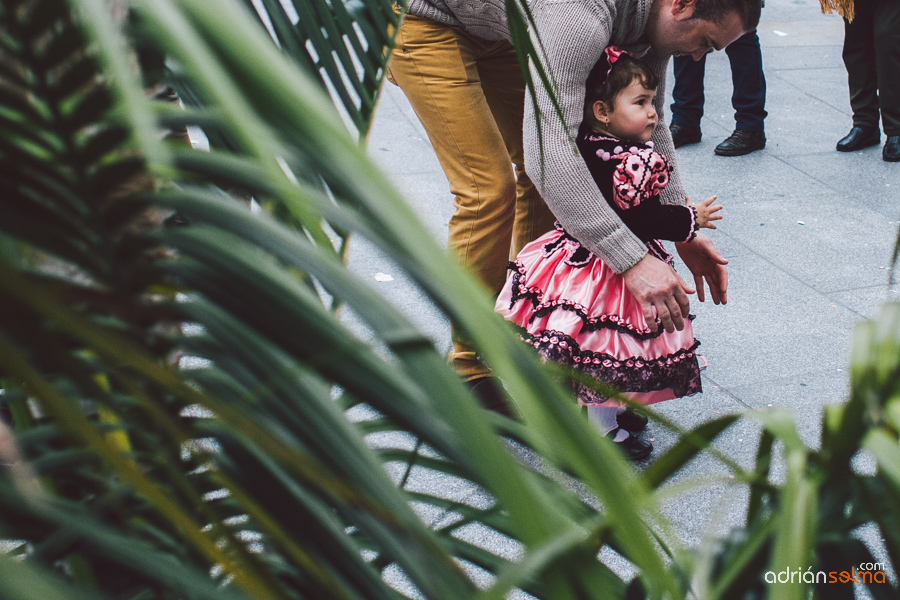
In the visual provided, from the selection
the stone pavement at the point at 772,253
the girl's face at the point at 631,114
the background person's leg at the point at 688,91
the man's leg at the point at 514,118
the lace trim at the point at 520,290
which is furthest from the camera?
the background person's leg at the point at 688,91

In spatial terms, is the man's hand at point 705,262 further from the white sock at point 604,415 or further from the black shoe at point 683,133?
the black shoe at point 683,133

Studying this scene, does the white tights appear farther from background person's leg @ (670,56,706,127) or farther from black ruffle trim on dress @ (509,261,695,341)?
background person's leg @ (670,56,706,127)

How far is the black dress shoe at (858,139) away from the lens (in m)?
4.61

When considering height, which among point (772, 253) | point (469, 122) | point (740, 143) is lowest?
point (772, 253)

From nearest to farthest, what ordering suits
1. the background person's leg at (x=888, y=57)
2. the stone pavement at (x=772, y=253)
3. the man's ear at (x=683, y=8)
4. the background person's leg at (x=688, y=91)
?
the man's ear at (x=683, y=8) → the stone pavement at (x=772, y=253) → the background person's leg at (x=888, y=57) → the background person's leg at (x=688, y=91)

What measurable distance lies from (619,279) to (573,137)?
0.42 m

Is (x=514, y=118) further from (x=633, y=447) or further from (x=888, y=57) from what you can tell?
(x=888, y=57)

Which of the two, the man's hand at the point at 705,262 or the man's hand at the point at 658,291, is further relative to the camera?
the man's hand at the point at 705,262

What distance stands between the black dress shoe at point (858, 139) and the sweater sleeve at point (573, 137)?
123 inches

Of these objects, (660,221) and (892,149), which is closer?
(660,221)

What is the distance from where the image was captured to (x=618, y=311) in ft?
7.15

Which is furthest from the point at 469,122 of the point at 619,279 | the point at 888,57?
the point at 888,57

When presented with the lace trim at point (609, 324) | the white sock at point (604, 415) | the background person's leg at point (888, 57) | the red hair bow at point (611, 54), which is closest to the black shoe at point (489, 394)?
the white sock at point (604, 415)

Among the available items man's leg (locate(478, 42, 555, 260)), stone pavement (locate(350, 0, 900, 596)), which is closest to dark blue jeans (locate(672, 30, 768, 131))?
stone pavement (locate(350, 0, 900, 596))
